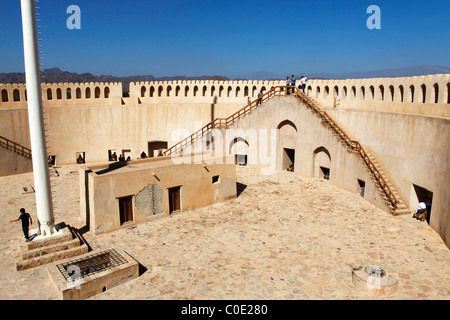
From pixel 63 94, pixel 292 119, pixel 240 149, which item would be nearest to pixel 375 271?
pixel 292 119

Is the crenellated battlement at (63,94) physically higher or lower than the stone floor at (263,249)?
higher

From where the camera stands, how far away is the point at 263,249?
12664 mm

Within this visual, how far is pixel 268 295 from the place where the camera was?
32.7ft

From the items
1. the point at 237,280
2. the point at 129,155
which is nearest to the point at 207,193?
the point at 237,280

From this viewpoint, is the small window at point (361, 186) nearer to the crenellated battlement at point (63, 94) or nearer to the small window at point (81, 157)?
the crenellated battlement at point (63, 94)

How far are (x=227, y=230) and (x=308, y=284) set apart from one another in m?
4.54

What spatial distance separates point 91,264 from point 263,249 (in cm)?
563

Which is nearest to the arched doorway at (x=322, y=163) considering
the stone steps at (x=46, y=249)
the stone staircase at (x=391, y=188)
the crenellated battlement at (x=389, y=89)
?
the stone staircase at (x=391, y=188)

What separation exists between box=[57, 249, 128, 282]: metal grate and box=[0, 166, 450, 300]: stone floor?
2.07 feet

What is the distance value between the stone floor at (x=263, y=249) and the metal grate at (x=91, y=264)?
632 millimetres

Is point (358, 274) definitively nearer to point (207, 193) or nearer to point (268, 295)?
point (268, 295)

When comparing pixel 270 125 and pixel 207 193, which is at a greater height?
pixel 270 125

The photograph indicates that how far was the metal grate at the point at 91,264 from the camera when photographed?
10.3m

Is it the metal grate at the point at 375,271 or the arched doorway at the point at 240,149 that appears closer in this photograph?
the metal grate at the point at 375,271
